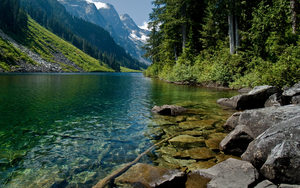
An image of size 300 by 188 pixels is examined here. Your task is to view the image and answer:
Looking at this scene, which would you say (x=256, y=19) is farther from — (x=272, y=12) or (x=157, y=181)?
(x=157, y=181)

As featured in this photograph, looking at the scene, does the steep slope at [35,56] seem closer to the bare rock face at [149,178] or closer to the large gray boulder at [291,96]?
the bare rock face at [149,178]

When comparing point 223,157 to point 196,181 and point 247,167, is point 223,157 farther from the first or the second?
point 196,181

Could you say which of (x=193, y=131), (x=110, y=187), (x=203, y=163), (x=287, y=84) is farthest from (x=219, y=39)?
(x=110, y=187)

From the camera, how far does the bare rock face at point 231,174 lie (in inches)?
189

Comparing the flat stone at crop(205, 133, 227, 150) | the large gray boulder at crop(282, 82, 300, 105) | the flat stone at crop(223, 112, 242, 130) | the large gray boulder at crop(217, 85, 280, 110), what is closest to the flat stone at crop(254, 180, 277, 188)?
the flat stone at crop(205, 133, 227, 150)

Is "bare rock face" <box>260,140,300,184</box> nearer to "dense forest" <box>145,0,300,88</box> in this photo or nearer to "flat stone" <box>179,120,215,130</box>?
"flat stone" <box>179,120,215,130</box>

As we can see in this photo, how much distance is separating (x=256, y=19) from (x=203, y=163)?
28.5m

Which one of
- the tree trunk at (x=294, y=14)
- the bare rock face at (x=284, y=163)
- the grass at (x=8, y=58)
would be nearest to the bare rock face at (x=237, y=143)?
the bare rock face at (x=284, y=163)

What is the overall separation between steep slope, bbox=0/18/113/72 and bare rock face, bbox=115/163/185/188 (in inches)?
3798

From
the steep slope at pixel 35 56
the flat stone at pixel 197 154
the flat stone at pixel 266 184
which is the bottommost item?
the flat stone at pixel 197 154

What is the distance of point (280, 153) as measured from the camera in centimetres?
496

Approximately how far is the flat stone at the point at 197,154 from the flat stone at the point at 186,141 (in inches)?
18.6

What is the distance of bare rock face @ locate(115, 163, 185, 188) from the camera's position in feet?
17.1

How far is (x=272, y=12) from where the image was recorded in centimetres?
2612
